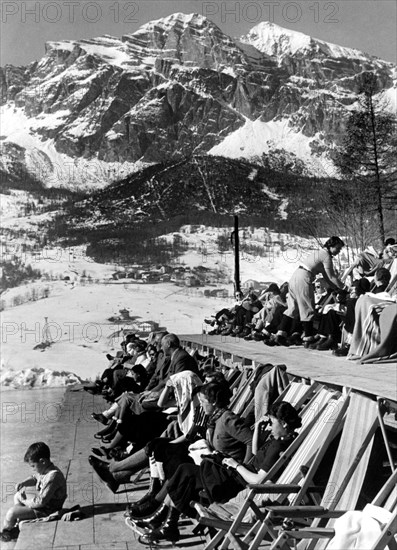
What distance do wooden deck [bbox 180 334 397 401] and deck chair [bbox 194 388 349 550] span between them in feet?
0.61

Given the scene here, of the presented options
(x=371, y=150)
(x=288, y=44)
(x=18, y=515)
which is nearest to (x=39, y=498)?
(x=18, y=515)

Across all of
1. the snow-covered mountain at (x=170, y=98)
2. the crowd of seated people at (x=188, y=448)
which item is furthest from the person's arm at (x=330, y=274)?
the snow-covered mountain at (x=170, y=98)

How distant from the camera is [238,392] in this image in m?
6.34

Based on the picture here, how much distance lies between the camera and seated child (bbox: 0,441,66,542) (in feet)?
16.8

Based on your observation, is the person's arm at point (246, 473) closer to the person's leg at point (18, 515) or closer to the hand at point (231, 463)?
the hand at point (231, 463)

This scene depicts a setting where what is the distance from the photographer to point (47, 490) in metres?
5.13

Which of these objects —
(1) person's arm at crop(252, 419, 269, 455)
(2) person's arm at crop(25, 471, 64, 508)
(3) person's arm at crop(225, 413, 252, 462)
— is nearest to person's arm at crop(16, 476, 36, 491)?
(2) person's arm at crop(25, 471, 64, 508)

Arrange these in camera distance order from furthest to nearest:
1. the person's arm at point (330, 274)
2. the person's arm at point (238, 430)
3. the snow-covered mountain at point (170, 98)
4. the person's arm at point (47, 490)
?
the snow-covered mountain at point (170, 98) → the person's arm at point (330, 274) → the person's arm at point (47, 490) → the person's arm at point (238, 430)

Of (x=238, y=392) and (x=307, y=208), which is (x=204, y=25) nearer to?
(x=307, y=208)

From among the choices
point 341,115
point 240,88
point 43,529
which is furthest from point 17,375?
point 240,88

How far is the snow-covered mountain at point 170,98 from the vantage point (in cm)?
11581

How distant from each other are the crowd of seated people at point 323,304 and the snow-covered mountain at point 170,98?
8681 cm

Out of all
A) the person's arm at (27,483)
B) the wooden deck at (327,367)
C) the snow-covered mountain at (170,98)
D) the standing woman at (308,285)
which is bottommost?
the person's arm at (27,483)

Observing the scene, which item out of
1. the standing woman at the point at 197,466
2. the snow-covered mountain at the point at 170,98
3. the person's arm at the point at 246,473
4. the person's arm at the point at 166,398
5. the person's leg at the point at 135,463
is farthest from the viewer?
the snow-covered mountain at the point at 170,98
